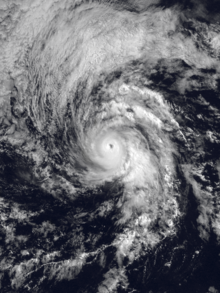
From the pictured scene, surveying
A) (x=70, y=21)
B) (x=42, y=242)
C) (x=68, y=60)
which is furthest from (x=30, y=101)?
(x=42, y=242)

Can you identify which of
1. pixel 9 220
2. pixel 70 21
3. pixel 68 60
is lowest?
pixel 9 220

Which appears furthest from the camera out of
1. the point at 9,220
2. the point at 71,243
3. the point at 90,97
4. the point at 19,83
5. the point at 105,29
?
the point at 90,97

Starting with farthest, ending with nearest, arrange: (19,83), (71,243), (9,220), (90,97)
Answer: (90,97)
(19,83)
(71,243)
(9,220)

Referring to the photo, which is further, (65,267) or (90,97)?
(90,97)

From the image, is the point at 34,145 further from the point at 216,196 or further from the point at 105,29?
the point at 216,196

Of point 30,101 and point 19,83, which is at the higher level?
point 19,83

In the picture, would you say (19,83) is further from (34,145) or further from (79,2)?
(79,2)
